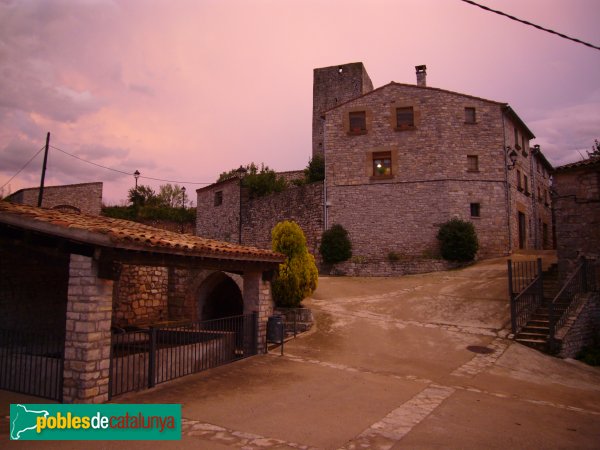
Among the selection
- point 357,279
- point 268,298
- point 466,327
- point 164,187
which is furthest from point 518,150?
point 164,187

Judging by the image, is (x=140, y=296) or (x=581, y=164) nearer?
(x=140, y=296)

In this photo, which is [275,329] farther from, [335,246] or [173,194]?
[173,194]

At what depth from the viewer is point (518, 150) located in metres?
24.2

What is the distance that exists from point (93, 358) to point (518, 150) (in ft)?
80.5

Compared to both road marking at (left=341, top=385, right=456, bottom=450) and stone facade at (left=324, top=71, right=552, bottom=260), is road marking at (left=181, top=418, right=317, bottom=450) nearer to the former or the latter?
road marking at (left=341, top=385, right=456, bottom=450)

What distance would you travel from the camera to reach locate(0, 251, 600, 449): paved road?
17.4 ft

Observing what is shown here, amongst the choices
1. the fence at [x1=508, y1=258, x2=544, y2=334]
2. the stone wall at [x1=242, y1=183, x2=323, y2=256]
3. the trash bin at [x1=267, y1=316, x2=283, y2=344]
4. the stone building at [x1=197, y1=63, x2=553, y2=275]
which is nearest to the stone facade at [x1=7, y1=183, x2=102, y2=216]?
the stone wall at [x1=242, y1=183, x2=323, y2=256]

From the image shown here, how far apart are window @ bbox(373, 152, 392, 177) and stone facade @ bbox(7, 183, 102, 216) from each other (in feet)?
54.5

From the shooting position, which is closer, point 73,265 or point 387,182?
point 73,265

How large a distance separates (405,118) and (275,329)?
16699 mm

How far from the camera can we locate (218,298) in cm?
1417

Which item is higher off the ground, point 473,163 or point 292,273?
point 473,163

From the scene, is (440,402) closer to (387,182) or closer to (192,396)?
(192,396)

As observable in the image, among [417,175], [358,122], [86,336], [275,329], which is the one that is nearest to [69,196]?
[358,122]
